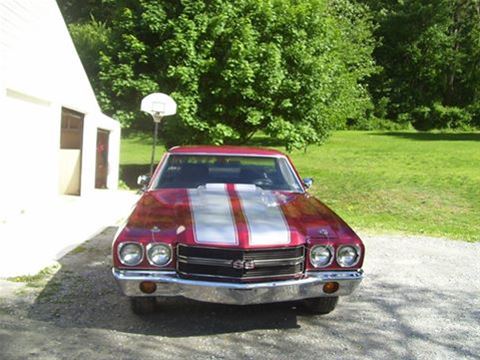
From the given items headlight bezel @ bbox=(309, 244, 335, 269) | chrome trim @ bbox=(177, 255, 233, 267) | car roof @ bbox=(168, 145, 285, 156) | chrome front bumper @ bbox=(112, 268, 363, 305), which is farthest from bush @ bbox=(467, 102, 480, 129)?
chrome trim @ bbox=(177, 255, 233, 267)

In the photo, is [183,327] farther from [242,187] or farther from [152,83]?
[152,83]

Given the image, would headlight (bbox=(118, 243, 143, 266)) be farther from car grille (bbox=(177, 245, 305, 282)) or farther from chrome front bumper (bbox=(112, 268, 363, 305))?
car grille (bbox=(177, 245, 305, 282))

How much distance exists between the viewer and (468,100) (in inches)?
1977

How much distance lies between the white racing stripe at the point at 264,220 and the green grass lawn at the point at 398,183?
528cm

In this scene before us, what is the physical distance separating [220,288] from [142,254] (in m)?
0.63

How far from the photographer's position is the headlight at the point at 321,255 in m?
4.35

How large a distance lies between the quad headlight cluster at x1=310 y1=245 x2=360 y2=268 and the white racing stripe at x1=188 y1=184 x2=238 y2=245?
2.11 ft

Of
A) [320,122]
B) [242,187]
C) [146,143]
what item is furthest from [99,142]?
[146,143]

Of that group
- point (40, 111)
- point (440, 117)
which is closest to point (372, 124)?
point (440, 117)

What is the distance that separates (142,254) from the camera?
423 centimetres

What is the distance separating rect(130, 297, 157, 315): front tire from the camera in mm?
4559

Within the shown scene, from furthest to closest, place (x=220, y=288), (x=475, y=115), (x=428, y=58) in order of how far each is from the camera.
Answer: (x=428, y=58) < (x=475, y=115) < (x=220, y=288)

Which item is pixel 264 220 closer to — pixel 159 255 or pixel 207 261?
pixel 207 261

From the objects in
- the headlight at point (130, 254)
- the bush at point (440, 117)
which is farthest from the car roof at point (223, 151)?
the bush at point (440, 117)
